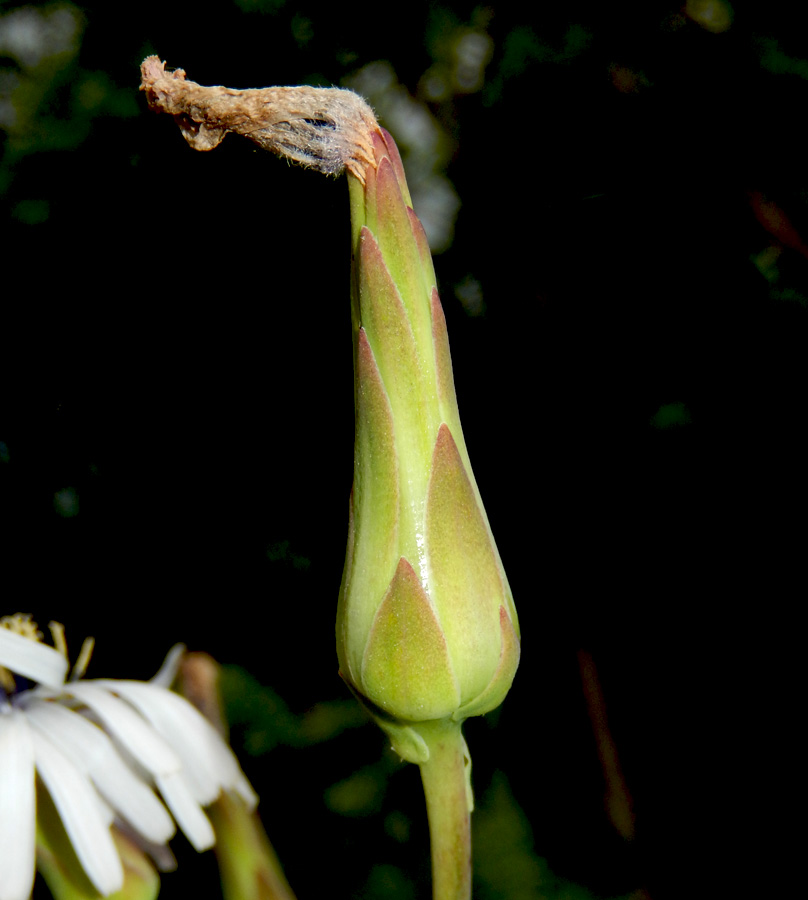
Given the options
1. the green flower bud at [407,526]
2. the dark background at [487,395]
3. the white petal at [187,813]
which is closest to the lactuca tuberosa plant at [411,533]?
the green flower bud at [407,526]

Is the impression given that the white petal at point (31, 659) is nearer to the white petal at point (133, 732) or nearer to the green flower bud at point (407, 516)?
the white petal at point (133, 732)

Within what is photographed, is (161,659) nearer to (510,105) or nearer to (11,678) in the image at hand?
(11,678)

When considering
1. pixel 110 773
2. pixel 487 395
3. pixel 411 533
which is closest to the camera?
pixel 411 533

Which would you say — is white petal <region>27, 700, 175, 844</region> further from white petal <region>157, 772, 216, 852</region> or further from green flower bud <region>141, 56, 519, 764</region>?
green flower bud <region>141, 56, 519, 764</region>

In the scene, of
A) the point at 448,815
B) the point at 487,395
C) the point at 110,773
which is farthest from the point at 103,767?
the point at 487,395

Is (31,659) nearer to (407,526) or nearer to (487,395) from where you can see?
(407,526)

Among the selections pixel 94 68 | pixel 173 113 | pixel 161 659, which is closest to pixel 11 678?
pixel 173 113

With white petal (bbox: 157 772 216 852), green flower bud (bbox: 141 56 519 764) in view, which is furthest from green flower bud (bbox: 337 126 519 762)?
white petal (bbox: 157 772 216 852)
